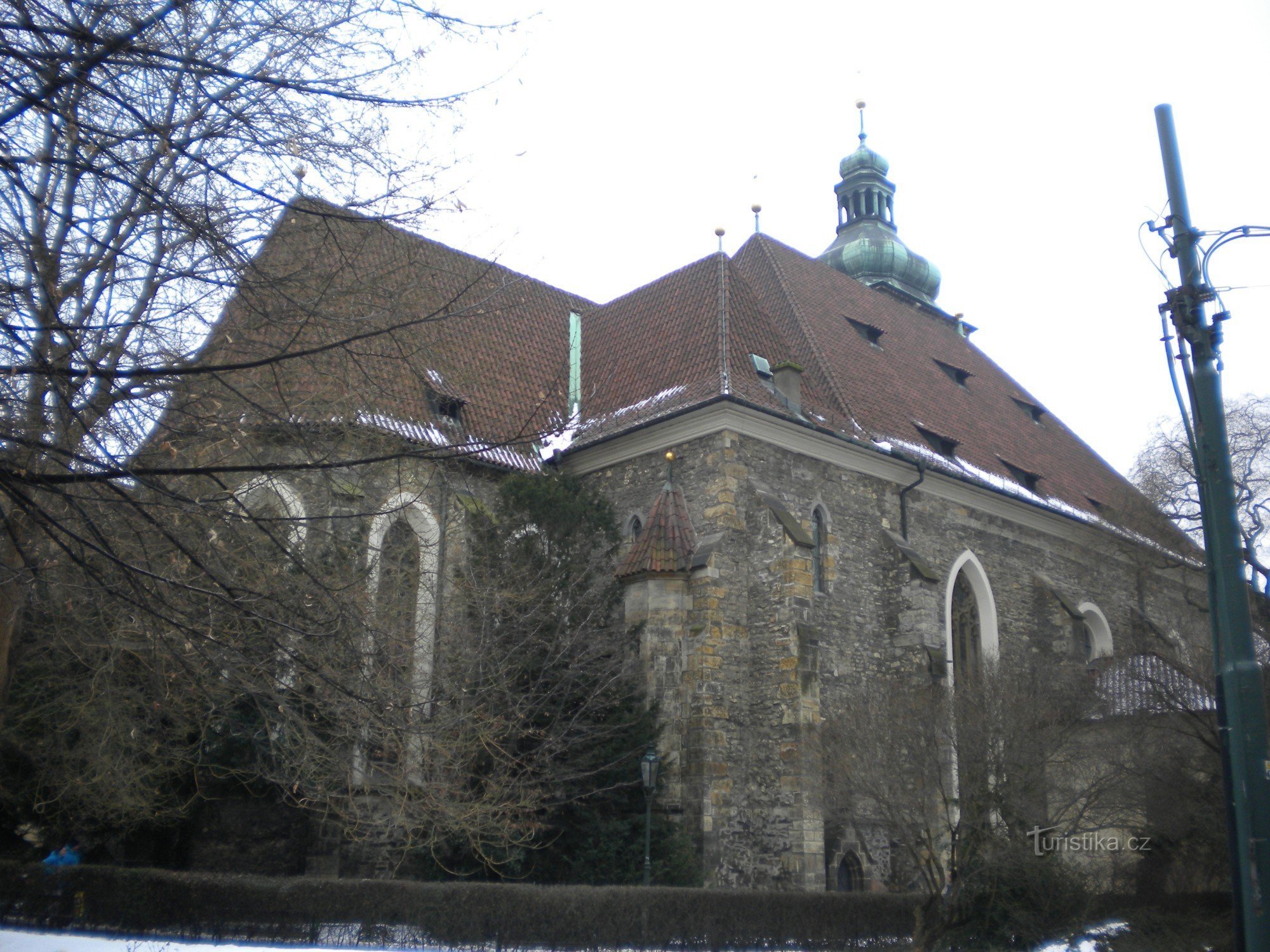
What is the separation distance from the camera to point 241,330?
662cm

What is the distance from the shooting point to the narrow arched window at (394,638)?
23.6 ft

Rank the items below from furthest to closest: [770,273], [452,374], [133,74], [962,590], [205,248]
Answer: [770,273] → [962,590] → [452,374] → [205,248] → [133,74]

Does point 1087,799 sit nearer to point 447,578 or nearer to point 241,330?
point 447,578

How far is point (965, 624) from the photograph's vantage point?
771 inches

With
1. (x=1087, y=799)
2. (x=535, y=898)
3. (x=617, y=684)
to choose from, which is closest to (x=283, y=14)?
(x=535, y=898)

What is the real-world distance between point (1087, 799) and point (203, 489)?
9.70m

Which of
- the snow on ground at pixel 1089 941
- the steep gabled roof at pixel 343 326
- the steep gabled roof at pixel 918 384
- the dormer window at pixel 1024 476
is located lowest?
the snow on ground at pixel 1089 941

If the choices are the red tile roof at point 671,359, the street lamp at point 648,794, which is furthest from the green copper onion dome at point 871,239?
the street lamp at point 648,794

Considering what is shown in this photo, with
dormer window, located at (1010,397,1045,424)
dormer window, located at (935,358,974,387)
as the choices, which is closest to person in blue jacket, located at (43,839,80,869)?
dormer window, located at (935,358,974,387)

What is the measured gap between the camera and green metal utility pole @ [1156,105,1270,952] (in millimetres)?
5406

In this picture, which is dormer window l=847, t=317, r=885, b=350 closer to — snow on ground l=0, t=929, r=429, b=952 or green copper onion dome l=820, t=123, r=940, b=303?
green copper onion dome l=820, t=123, r=940, b=303

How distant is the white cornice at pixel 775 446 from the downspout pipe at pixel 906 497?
4.5 inches

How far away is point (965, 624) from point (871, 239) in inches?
587

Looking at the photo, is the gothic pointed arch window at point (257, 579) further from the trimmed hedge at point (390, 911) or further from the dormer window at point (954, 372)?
the dormer window at point (954, 372)
